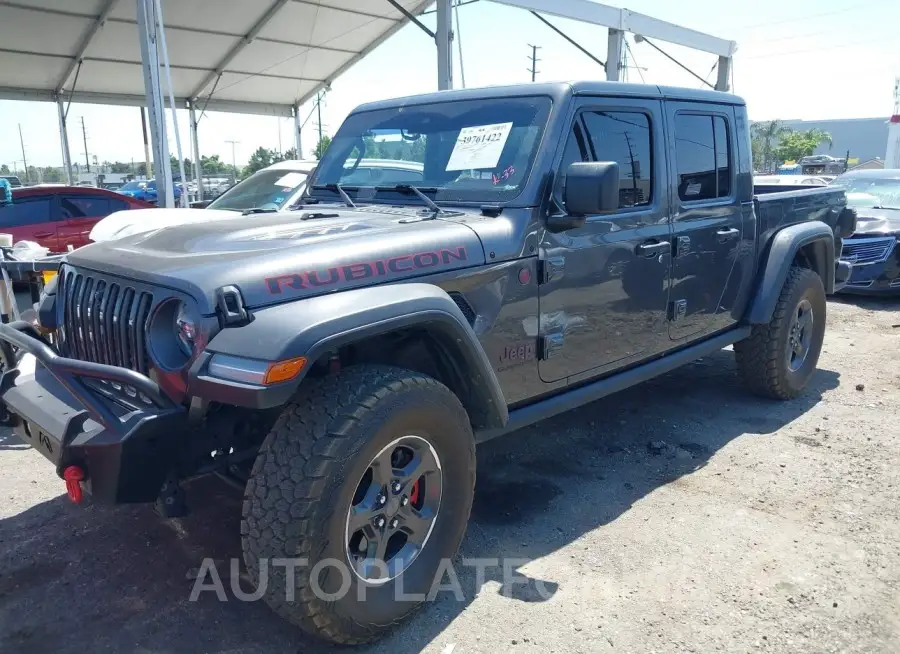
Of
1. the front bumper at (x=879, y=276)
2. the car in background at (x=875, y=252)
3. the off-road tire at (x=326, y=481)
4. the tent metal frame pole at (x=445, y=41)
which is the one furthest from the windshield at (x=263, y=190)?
the front bumper at (x=879, y=276)

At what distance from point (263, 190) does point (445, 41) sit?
210 inches

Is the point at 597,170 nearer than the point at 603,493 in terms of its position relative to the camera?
Yes

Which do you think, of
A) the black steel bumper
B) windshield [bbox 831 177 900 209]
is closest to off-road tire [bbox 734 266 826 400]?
the black steel bumper

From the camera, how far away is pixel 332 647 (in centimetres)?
258

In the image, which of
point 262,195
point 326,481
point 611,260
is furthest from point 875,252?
point 326,481

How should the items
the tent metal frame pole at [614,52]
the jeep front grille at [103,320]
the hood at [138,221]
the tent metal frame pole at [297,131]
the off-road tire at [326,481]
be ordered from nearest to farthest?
the off-road tire at [326,481] → the jeep front grille at [103,320] → the hood at [138,221] → the tent metal frame pole at [614,52] → the tent metal frame pole at [297,131]

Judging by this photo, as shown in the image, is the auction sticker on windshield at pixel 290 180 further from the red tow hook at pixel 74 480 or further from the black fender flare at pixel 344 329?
the red tow hook at pixel 74 480

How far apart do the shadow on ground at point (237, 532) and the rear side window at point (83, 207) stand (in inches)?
238

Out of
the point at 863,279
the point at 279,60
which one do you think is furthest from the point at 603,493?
the point at 279,60

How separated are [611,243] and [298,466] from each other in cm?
196

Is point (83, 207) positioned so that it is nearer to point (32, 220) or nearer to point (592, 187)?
point (32, 220)

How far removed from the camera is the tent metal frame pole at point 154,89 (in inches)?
340

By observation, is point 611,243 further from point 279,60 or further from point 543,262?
point 279,60

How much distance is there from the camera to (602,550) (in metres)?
3.24
